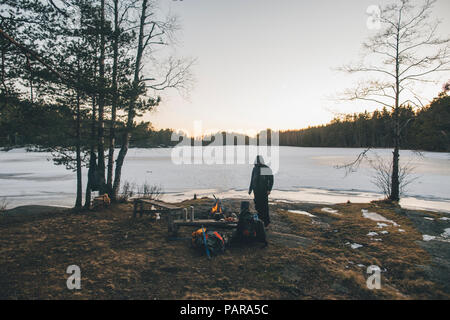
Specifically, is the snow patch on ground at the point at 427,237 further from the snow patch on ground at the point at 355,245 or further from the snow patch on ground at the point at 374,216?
the snow patch on ground at the point at 355,245

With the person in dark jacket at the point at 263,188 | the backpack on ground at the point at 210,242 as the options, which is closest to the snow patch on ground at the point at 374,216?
the person in dark jacket at the point at 263,188

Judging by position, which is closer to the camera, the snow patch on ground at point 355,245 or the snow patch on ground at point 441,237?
the snow patch on ground at point 355,245

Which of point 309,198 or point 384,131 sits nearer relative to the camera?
point 384,131

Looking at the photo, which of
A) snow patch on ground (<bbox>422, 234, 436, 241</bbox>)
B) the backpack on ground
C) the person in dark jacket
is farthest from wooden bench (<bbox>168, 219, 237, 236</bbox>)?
snow patch on ground (<bbox>422, 234, 436, 241</bbox>)

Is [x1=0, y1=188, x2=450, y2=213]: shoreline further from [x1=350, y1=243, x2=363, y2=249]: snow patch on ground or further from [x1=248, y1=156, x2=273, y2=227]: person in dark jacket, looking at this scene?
[x1=350, y1=243, x2=363, y2=249]: snow patch on ground

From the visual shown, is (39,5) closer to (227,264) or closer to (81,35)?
(81,35)

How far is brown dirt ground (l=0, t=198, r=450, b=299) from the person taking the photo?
4039 millimetres

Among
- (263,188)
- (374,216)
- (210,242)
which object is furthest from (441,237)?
(210,242)

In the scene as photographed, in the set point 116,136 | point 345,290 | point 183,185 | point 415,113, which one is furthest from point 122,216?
point 415,113

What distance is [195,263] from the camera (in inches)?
201

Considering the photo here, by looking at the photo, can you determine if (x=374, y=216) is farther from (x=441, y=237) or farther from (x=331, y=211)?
(x=441, y=237)

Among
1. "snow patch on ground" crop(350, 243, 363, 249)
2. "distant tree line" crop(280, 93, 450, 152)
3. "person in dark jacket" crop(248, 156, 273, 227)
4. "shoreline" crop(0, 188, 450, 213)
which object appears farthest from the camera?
"shoreline" crop(0, 188, 450, 213)

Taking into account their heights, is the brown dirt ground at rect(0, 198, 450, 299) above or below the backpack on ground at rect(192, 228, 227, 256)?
below

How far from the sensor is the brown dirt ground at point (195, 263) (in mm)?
4039
